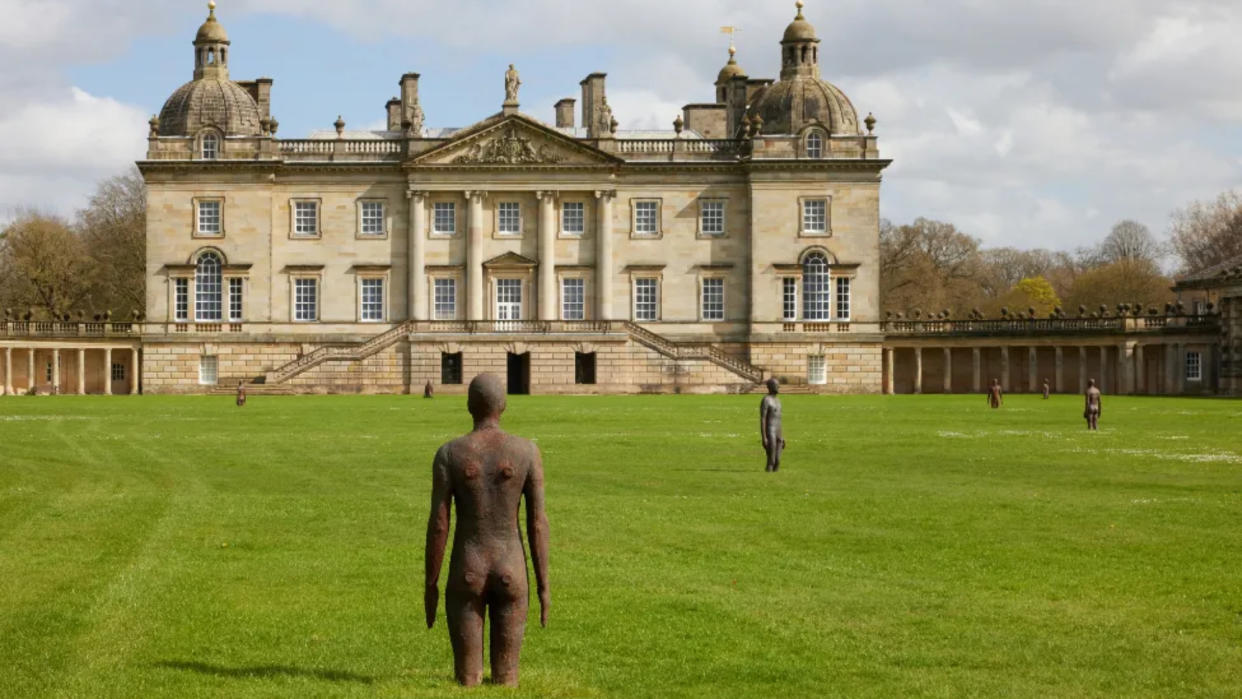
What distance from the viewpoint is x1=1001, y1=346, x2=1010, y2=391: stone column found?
80.2 meters

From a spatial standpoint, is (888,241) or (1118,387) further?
(888,241)

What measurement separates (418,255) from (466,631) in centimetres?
6851

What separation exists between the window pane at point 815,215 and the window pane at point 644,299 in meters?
7.57

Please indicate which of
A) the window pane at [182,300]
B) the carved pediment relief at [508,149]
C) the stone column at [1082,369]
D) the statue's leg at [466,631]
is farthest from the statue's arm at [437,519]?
the stone column at [1082,369]

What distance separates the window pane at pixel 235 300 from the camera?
78.8m

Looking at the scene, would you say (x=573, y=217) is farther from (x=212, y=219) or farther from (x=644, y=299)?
(x=212, y=219)

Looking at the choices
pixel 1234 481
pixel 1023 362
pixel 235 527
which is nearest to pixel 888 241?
pixel 1023 362

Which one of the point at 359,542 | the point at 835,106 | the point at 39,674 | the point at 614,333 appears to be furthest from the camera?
the point at 835,106

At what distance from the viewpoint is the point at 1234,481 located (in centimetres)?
2608

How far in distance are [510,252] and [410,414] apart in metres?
30.4

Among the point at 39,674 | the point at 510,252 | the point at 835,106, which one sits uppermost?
the point at 835,106

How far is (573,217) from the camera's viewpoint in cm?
7975

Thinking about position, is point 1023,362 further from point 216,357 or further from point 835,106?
point 216,357

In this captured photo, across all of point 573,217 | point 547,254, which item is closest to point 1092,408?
point 547,254
